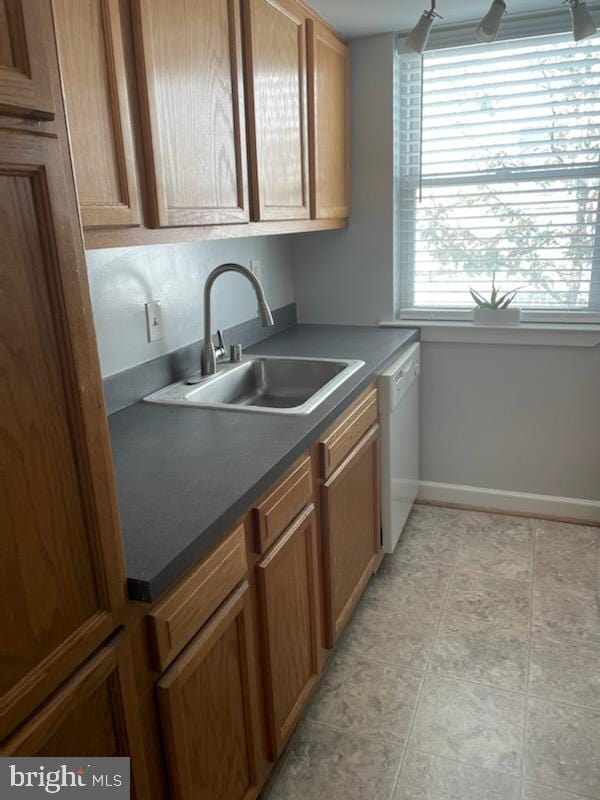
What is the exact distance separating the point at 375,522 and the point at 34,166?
1.87 meters

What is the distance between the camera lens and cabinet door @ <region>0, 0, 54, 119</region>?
66 cm

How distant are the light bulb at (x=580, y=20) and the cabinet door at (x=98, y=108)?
54.4 inches

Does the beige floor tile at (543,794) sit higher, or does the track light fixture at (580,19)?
the track light fixture at (580,19)

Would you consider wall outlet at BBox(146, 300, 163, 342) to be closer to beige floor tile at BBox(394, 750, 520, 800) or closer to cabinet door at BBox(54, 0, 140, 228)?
cabinet door at BBox(54, 0, 140, 228)

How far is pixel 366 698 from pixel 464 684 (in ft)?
1.00

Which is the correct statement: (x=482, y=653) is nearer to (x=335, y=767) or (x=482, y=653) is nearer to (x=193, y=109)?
(x=335, y=767)

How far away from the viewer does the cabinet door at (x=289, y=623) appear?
1428 millimetres

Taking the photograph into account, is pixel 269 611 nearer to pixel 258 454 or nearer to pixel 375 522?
pixel 258 454

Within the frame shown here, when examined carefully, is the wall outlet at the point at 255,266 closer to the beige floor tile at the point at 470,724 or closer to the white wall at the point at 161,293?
the white wall at the point at 161,293

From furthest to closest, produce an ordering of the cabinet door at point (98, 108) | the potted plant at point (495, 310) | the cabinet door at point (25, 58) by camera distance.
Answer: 1. the potted plant at point (495, 310)
2. the cabinet door at point (98, 108)
3. the cabinet door at point (25, 58)

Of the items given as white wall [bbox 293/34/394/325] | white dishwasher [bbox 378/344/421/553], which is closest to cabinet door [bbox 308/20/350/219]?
white wall [bbox 293/34/394/325]

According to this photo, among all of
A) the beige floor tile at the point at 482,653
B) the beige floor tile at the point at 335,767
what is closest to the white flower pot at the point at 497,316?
the beige floor tile at the point at 482,653

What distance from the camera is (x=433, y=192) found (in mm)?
2756

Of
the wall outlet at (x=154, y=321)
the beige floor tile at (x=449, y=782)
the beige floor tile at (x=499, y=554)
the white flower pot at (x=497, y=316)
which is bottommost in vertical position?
the beige floor tile at (x=449, y=782)
